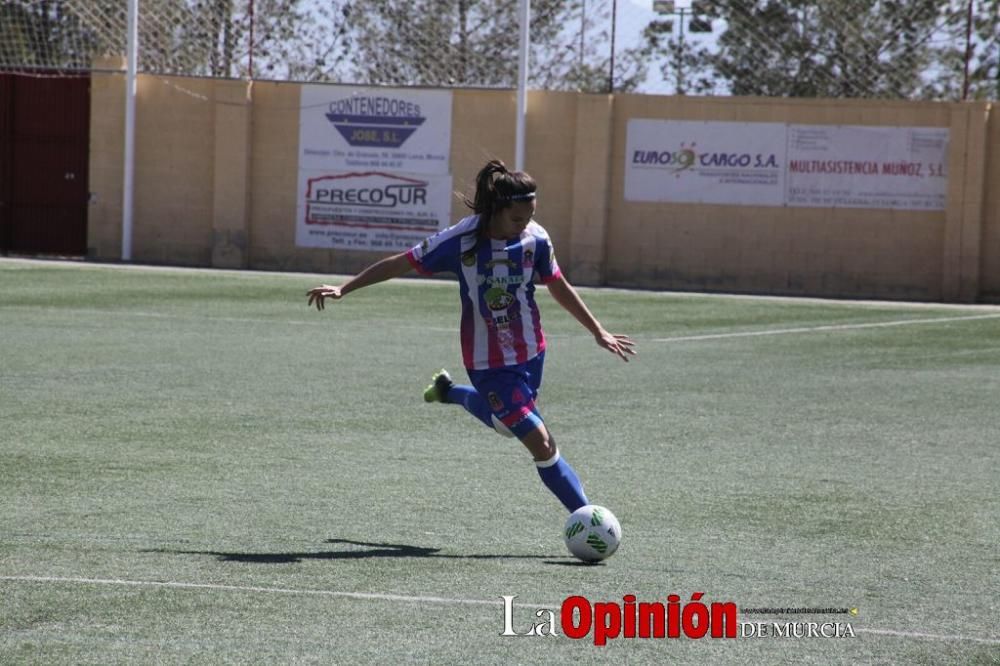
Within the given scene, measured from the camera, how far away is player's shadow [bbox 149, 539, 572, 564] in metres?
6.47

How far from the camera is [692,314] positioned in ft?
→ 74.3

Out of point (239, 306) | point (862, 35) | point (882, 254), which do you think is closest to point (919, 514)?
point (239, 306)

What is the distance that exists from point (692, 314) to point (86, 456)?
14571 mm

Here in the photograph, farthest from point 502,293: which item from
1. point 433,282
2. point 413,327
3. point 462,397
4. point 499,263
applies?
point 433,282

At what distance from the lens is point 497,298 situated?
719cm

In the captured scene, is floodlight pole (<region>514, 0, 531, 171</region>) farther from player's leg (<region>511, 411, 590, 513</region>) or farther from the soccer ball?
the soccer ball

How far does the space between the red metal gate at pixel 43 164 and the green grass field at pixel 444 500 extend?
15.2 metres

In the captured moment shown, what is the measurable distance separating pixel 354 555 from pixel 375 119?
80.3 feet

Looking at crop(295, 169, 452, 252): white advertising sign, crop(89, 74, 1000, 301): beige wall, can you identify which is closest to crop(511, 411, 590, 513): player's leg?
crop(89, 74, 1000, 301): beige wall

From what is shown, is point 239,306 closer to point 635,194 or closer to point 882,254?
point 635,194

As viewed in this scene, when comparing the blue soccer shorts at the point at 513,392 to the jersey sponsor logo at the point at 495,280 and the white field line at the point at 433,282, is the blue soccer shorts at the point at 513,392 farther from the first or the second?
the white field line at the point at 433,282

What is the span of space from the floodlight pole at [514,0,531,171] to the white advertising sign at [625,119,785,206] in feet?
6.39

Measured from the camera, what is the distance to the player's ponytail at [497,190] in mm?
6988

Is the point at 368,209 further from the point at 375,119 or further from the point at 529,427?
the point at 529,427
